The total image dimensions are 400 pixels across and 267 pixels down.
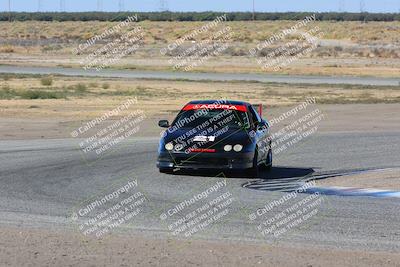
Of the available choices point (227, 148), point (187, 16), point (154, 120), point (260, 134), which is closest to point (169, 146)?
point (227, 148)

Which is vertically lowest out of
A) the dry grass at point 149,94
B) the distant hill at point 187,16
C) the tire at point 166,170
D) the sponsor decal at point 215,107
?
the distant hill at point 187,16

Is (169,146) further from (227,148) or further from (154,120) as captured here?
(154,120)

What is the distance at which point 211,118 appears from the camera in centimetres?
1969

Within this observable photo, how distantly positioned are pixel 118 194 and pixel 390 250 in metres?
5.68

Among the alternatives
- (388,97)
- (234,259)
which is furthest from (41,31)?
(234,259)

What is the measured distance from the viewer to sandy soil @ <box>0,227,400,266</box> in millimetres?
10305

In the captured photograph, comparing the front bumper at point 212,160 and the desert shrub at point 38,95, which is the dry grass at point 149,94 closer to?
the desert shrub at point 38,95

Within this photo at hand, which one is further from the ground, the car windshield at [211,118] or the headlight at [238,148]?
the car windshield at [211,118]

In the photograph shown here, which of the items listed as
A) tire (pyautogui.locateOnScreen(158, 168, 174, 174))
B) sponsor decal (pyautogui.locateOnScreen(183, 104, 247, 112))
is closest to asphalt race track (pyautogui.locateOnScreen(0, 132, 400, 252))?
tire (pyautogui.locateOnScreen(158, 168, 174, 174))

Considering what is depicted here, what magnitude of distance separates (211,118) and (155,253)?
905 centimetres

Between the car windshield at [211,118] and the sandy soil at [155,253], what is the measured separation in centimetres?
781

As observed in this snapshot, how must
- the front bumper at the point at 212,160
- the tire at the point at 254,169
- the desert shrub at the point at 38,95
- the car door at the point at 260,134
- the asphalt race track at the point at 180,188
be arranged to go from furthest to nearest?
1. the desert shrub at the point at 38,95
2. the car door at the point at 260,134
3. the tire at the point at 254,169
4. the front bumper at the point at 212,160
5. the asphalt race track at the point at 180,188

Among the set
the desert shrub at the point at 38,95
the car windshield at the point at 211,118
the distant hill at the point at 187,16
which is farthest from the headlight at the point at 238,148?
the distant hill at the point at 187,16

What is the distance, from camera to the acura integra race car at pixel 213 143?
18641 mm
